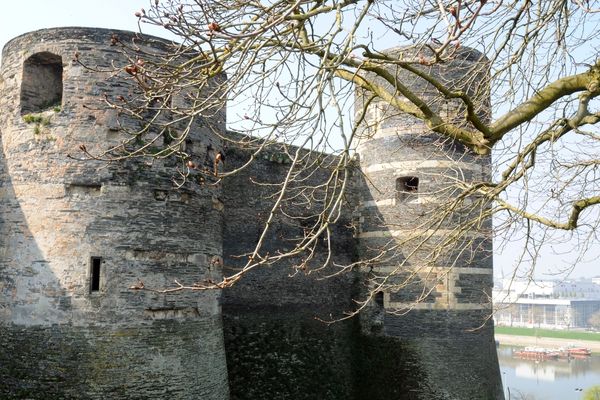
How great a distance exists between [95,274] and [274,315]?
5.10m

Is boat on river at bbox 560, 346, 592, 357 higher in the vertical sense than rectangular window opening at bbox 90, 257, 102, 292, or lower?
lower

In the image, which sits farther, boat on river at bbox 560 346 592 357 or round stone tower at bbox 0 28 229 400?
boat on river at bbox 560 346 592 357

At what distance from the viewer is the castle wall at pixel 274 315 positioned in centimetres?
1248

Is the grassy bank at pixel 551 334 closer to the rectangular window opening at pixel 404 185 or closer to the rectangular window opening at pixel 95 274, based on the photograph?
the rectangular window opening at pixel 404 185

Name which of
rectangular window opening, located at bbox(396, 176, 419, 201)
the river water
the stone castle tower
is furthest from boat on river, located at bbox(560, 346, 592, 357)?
the stone castle tower

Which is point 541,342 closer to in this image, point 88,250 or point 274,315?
point 274,315

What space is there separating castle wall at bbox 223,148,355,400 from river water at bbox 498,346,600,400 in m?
26.3

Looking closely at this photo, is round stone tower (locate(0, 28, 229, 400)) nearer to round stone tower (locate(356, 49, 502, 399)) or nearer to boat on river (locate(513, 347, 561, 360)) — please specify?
round stone tower (locate(356, 49, 502, 399))

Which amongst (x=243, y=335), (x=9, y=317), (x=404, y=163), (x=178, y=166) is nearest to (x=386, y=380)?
(x=243, y=335)

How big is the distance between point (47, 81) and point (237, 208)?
15.1 feet

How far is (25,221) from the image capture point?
9.12m

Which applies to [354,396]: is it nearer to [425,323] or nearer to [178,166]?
[425,323]

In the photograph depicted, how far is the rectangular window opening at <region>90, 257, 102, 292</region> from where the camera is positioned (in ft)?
29.1

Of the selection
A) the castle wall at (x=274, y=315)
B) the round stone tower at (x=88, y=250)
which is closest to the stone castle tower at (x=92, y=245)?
the round stone tower at (x=88, y=250)
